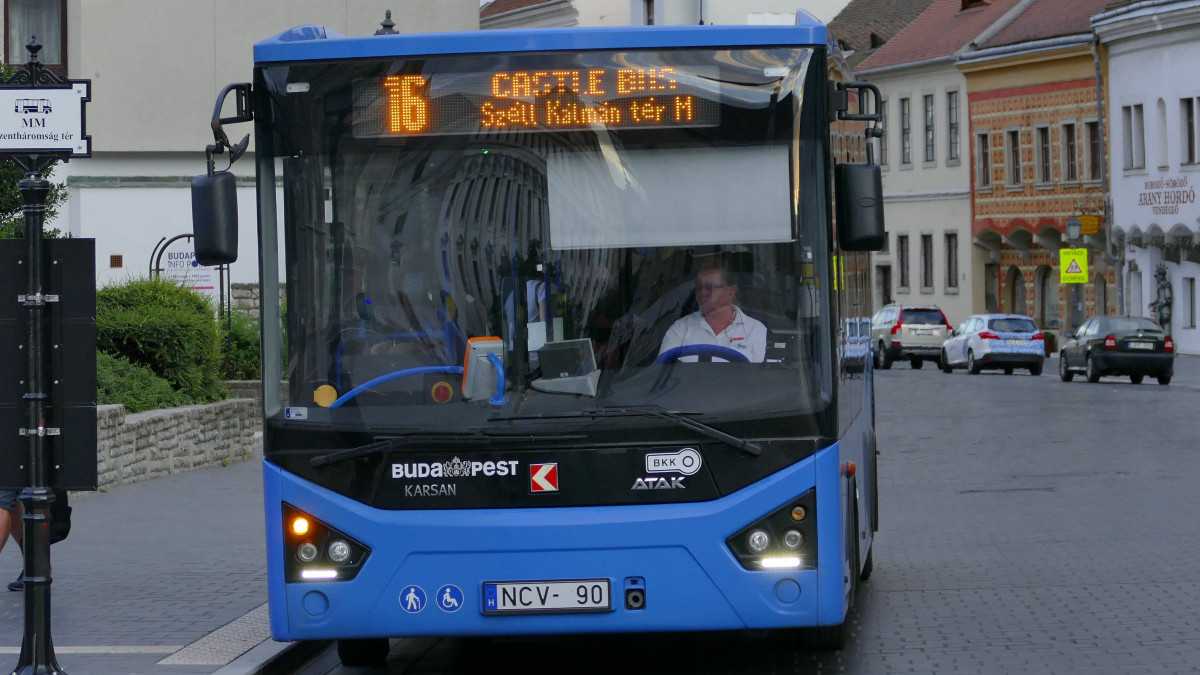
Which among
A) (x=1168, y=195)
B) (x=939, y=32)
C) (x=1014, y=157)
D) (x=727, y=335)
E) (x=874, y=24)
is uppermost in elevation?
(x=874, y=24)

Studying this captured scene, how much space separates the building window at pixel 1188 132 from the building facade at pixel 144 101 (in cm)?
3069

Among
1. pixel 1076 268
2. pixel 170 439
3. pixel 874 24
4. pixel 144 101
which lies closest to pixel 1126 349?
pixel 1076 268

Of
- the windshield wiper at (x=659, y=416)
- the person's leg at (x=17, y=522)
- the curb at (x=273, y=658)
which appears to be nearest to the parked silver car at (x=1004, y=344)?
the person's leg at (x=17, y=522)

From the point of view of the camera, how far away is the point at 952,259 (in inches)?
2768

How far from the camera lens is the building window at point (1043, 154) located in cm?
6488

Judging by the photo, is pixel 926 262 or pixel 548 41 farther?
pixel 926 262

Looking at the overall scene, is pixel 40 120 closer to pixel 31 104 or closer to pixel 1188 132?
pixel 31 104

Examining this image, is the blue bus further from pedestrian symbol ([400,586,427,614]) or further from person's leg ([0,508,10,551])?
person's leg ([0,508,10,551])

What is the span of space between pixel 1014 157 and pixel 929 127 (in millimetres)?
5274

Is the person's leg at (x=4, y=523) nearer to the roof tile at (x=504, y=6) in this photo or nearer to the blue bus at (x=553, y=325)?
the blue bus at (x=553, y=325)

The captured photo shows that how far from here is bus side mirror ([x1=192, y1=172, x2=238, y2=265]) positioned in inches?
301

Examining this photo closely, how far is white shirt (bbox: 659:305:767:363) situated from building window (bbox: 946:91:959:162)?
63.5m

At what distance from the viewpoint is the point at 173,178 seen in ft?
108

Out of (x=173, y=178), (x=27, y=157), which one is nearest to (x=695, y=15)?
(x=27, y=157)
